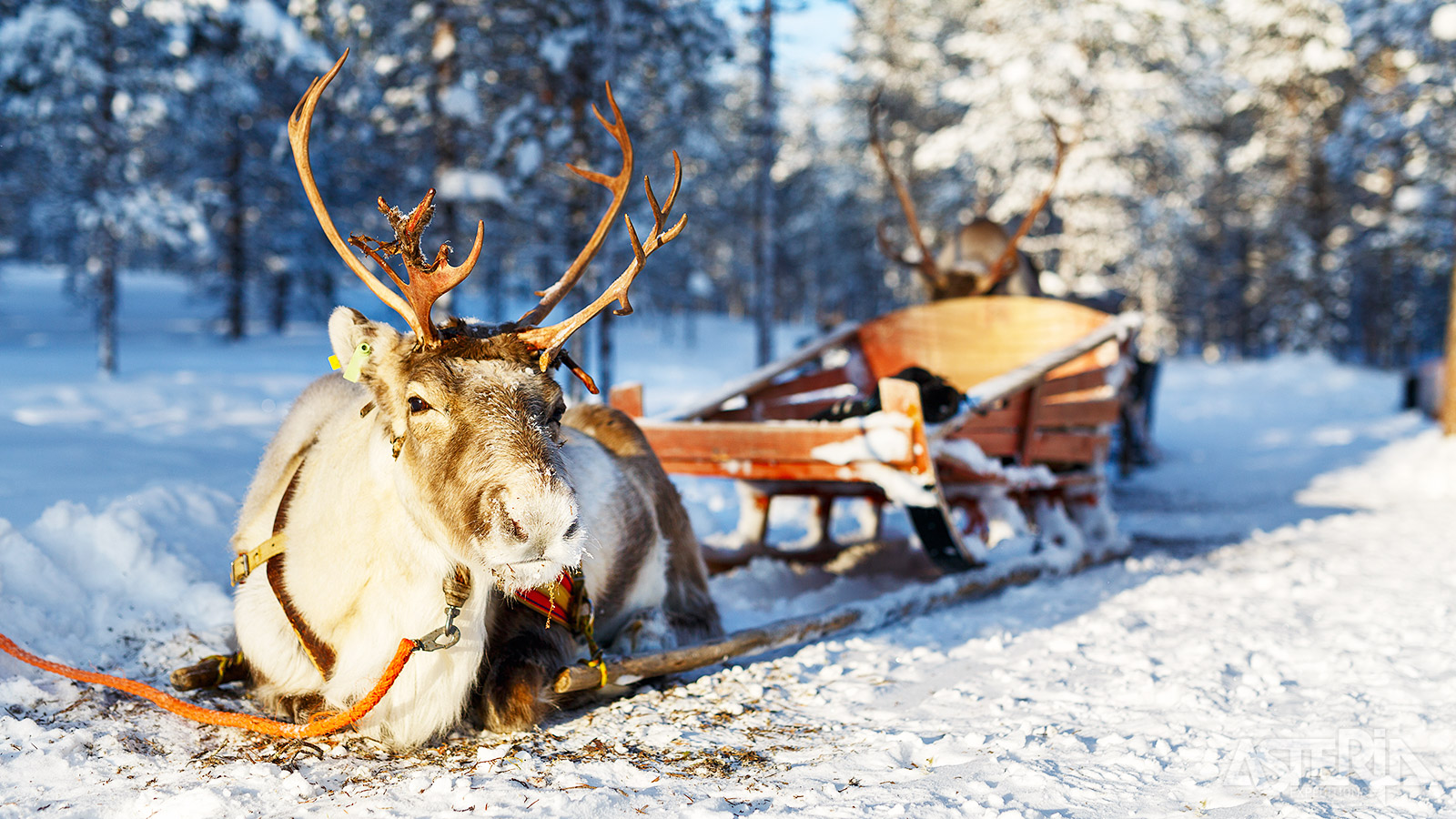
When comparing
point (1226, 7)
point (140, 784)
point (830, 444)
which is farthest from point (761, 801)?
point (1226, 7)

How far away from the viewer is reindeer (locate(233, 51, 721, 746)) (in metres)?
2.45

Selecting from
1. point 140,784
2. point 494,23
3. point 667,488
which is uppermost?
point 494,23

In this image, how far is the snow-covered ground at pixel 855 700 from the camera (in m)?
2.35

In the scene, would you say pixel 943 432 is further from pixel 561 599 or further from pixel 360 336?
pixel 360 336

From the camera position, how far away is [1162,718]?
2971 mm

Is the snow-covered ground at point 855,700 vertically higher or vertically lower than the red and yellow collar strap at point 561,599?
lower

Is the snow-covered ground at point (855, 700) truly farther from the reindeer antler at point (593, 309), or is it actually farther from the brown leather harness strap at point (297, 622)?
the reindeer antler at point (593, 309)

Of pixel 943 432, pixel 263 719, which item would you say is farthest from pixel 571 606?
pixel 943 432

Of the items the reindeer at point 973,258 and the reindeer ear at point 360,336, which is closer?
the reindeer ear at point 360,336

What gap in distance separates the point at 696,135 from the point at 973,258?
43.6 feet

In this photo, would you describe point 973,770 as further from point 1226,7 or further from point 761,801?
point 1226,7

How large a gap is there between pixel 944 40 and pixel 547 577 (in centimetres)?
3055

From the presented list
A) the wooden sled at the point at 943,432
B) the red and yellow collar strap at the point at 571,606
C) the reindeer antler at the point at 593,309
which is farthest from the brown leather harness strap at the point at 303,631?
the wooden sled at the point at 943,432

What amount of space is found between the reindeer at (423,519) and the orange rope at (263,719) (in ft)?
0.33
